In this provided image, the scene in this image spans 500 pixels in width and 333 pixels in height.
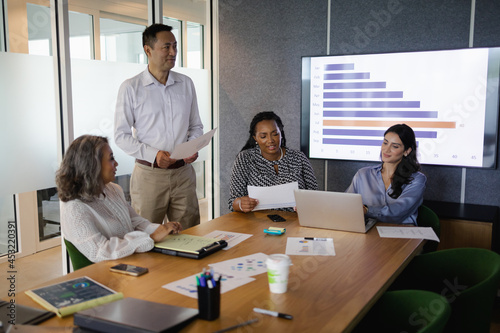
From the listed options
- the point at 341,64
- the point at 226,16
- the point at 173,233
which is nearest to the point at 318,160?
the point at 341,64

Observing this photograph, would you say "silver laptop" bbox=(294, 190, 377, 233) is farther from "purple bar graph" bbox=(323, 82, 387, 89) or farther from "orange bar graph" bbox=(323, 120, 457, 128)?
"purple bar graph" bbox=(323, 82, 387, 89)

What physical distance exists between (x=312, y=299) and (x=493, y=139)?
7.79 ft

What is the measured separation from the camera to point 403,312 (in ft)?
5.43

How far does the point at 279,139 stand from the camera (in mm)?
2875

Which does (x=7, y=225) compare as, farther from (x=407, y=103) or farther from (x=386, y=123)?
(x=407, y=103)

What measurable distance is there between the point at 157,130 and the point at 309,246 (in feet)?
4.68

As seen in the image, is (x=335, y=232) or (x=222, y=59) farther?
(x=222, y=59)

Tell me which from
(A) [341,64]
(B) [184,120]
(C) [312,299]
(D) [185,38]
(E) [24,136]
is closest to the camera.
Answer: (C) [312,299]

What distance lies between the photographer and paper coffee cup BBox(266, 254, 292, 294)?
4.99 ft

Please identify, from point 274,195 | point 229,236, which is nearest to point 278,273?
point 229,236

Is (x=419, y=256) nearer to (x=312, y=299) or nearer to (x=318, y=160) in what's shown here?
(x=312, y=299)

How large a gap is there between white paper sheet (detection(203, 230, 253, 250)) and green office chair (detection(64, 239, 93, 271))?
543 millimetres

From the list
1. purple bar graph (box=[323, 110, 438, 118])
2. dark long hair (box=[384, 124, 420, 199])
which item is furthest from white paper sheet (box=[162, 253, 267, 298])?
purple bar graph (box=[323, 110, 438, 118])

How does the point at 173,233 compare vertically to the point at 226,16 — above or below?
below
